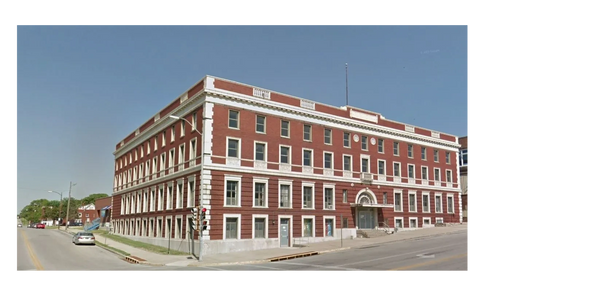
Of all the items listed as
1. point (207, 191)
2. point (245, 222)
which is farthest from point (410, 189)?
point (207, 191)

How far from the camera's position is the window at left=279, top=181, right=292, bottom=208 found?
3861 centimetres

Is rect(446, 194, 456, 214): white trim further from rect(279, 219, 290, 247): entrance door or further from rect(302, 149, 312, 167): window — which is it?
rect(279, 219, 290, 247): entrance door

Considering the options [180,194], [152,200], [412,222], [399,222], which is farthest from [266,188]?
[412,222]

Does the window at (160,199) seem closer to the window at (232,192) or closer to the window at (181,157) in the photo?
the window at (181,157)

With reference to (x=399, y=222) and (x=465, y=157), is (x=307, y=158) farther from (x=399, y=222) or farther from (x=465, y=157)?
(x=465, y=157)

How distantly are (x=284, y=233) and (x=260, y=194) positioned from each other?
162 inches

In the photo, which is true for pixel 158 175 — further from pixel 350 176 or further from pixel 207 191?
pixel 350 176

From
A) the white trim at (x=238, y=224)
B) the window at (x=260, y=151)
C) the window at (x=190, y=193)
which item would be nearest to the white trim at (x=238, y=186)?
the white trim at (x=238, y=224)

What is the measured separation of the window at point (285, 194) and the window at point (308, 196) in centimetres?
166

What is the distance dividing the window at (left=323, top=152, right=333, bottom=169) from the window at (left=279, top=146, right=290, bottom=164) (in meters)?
4.57

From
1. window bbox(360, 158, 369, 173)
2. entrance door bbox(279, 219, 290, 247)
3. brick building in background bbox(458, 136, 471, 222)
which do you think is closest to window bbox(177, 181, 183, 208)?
entrance door bbox(279, 219, 290, 247)

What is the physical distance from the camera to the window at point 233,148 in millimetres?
35834

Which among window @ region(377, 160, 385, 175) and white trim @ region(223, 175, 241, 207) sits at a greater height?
window @ region(377, 160, 385, 175)

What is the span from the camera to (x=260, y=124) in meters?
38.3
